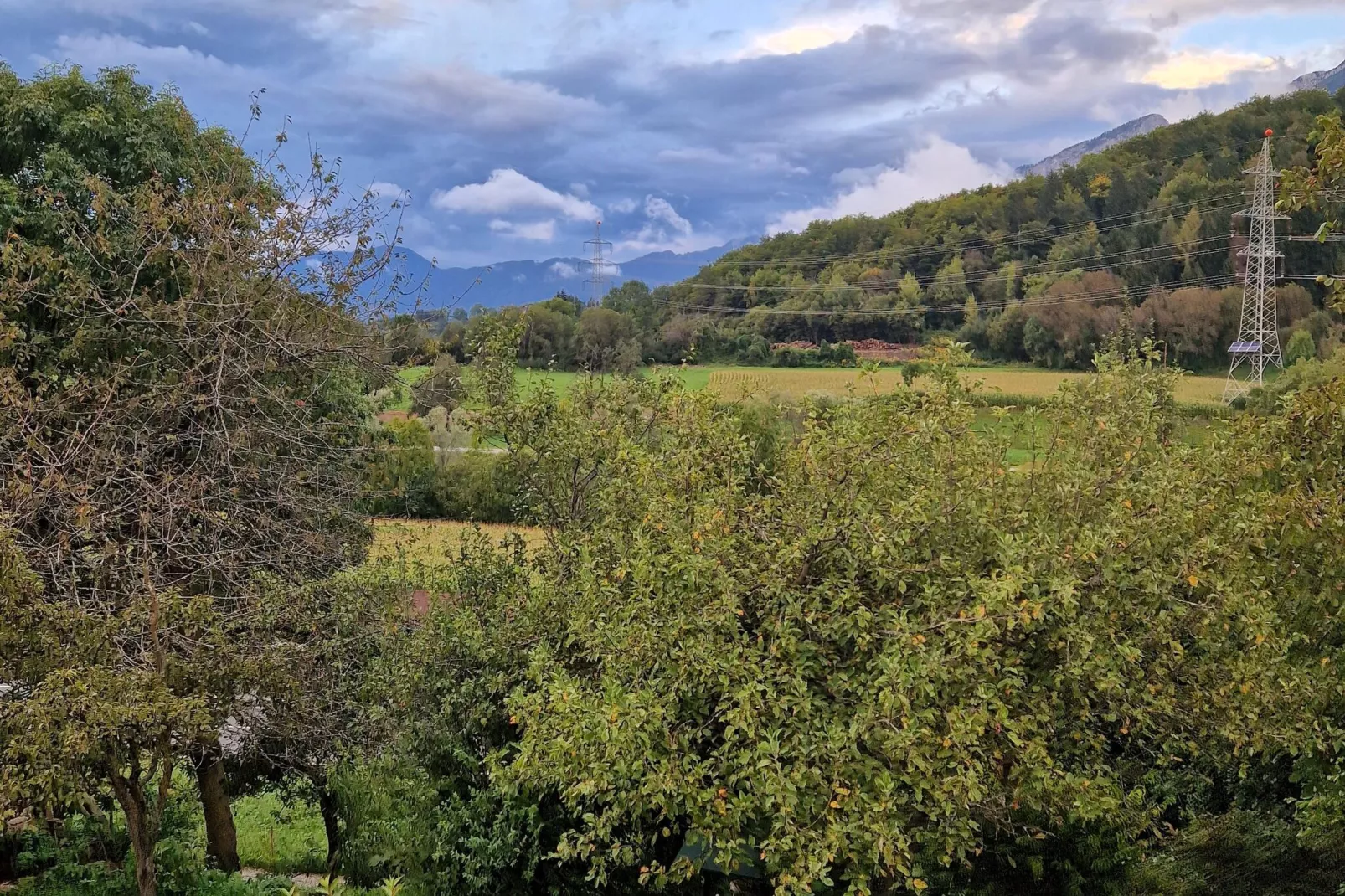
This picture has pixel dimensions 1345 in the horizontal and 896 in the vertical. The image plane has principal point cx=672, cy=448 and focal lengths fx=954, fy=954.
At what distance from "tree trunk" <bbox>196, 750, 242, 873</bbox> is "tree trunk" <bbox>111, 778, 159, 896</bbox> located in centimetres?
257

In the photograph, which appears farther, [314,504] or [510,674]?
[314,504]

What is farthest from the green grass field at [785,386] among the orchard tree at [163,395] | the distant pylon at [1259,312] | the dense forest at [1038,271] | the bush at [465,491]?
the dense forest at [1038,271]

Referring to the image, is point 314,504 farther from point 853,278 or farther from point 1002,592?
point 853,278

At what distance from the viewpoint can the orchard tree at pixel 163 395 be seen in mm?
7469

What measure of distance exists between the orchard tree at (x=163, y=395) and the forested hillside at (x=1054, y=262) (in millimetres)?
36308

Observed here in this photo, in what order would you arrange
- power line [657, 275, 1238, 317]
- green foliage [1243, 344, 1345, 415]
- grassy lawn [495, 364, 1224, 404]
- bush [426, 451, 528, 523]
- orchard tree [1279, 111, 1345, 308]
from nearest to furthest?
orchard tree [1279, 111, 1345, 308] → grassy lawn [495, 364, 1224, 404] → green foliage [1243, 344, 1345, 415] → bush [426, 451, 528, 523] → power line [657, 275, 1238, 317]

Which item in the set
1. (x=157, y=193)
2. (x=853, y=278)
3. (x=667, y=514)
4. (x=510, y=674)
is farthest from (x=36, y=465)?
(x=853, y=278)

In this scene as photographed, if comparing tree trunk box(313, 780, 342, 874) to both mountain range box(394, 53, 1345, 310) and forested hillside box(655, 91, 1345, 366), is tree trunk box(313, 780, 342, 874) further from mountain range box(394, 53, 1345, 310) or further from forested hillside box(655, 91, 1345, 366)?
forested hillside box(655, 91, 1345, 366)

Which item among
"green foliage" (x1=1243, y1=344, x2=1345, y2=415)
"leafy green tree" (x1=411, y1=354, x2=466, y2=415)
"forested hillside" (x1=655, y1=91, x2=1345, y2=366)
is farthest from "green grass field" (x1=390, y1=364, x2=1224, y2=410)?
"forested hillside" (x1=655, y1=91, x2=1345, y2=366)

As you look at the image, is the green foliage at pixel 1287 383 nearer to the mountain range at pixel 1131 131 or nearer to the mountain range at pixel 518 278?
the mountain range at pixel 518 278

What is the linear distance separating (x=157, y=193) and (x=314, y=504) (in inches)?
162

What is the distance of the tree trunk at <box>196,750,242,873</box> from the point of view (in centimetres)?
1030

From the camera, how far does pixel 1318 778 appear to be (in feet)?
27.6

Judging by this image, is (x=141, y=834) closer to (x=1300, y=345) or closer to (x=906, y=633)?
(x=906, y=633)
